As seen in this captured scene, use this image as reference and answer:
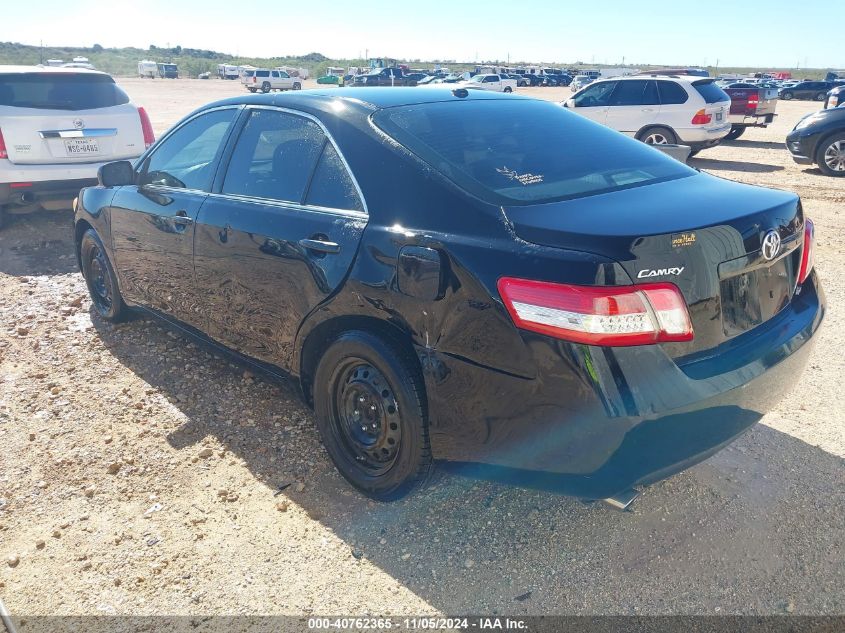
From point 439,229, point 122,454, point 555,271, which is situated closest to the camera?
point 555,271

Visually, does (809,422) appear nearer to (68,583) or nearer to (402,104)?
(402,104)

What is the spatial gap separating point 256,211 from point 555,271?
5.70ft

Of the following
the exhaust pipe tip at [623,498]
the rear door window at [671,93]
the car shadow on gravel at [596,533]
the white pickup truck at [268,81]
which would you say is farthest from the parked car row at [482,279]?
the white pickup truck at [268,81]

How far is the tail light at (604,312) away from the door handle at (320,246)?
0.95 m

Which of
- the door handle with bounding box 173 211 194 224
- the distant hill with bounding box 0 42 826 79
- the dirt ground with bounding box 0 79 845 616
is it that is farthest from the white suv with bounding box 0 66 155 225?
the distant hill with bounding box 0 42 826 79

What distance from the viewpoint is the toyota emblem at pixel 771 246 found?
2461 mm

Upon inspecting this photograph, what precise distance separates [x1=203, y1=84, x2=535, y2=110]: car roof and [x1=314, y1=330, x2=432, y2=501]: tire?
3.64ft

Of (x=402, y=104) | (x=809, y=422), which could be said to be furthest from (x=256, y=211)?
(x=809, y=422)

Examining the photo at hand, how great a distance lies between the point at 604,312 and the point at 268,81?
1988 inches

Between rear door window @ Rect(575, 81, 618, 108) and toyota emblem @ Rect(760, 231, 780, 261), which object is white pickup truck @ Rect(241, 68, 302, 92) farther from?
toyota emblem @ Rect(760, 231, 780, 261)

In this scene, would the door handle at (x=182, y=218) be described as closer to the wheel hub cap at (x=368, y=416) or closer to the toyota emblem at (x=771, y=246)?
the wheel hub cap at (x=368, y=416)

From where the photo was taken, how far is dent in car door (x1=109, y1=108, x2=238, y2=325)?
3.83m

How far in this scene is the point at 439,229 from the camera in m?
2.49

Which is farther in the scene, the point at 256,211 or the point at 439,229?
the point at 256,211
